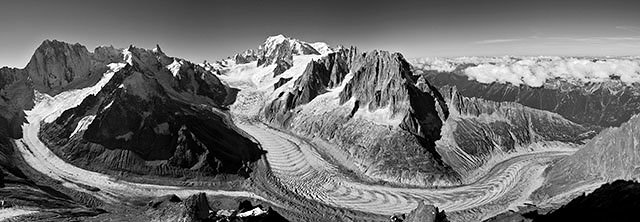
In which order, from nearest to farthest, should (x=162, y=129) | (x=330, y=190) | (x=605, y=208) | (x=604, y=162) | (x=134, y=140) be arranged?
(x=605, y=208)
(x=604, y=162)
(x=330, y=190)
(x=134, y=140)
(x=162, y=129)

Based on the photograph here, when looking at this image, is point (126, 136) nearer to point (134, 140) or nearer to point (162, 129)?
point (134, 140)

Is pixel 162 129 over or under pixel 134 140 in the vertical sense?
over

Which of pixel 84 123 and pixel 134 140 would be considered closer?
pixel 134 140

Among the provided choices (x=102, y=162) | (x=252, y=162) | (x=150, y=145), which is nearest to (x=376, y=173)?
(x=252, y=162)

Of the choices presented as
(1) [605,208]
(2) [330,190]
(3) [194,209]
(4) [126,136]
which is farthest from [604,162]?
(4) [126,136]

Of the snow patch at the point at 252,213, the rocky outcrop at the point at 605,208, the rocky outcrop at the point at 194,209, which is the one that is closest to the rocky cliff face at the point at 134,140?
the snow patch at the point at 252,213

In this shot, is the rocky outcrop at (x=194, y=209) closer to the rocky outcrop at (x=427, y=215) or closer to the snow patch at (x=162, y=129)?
the rocky outcrop at (x=427, y=215)

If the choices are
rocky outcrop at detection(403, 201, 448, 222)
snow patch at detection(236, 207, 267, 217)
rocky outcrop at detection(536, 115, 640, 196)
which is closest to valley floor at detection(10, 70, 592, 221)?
rocky outcrop at detection(536, 115, 640, 196)

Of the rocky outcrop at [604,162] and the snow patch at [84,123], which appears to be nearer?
the rocky outcrop at [604,162]

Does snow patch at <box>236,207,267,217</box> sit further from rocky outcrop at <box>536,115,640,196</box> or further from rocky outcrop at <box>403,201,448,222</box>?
rocky outcrop at <box>536,115,640,196</box>
